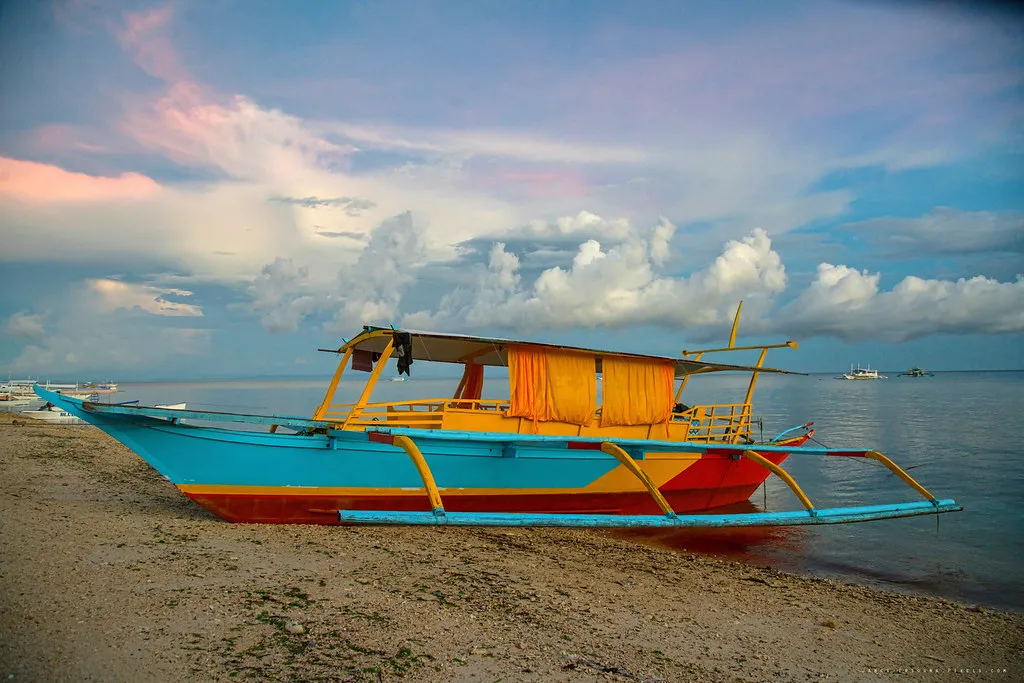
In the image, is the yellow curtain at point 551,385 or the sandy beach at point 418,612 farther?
the yellow curtain at point 551,385

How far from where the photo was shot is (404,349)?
9352 mm

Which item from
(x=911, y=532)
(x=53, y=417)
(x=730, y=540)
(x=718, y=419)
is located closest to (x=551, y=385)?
(x=730, y=540)

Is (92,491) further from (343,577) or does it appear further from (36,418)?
(36,418)

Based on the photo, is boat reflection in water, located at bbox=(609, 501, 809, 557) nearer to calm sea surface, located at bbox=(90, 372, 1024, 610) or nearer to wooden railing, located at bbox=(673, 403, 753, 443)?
calm sea surface, located at bbox=(90, 372, 1024, 610)

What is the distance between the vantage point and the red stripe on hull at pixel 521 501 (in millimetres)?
9023

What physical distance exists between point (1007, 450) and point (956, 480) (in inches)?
340

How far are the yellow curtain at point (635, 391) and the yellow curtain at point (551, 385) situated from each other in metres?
0.41

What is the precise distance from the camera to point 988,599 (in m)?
8.97

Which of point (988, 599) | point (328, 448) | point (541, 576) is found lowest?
point (988, 599)

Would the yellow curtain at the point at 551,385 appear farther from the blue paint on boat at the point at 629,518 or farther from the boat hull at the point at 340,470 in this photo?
the blue paint on boat at the point at 629,518

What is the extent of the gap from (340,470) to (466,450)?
1836 mm

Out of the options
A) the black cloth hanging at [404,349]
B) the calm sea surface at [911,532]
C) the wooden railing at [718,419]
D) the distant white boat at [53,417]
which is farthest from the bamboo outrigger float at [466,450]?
the distant white boat at [53,417]

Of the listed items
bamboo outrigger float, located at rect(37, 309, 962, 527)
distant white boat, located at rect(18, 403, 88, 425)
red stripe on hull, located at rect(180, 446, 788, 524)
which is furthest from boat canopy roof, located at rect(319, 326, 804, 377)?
distant white boat, located at rect(18, 403, 88, 425)

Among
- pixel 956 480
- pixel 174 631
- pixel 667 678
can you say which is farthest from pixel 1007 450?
pixel 174 631
